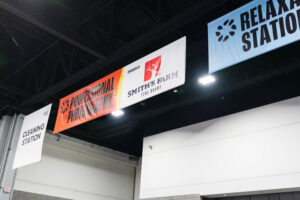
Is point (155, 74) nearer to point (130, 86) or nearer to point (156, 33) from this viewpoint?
point (130, 86)

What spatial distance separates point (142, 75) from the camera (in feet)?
15.7

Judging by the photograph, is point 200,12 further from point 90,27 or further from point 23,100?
point 23,100

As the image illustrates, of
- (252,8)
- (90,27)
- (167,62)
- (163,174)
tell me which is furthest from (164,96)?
(252,8)

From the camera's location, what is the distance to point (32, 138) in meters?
6.50

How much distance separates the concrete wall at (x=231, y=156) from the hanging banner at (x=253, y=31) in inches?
99.8

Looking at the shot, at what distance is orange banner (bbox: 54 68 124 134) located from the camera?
5.22m

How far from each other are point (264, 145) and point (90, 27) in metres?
4.01

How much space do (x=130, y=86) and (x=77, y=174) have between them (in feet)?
19.7

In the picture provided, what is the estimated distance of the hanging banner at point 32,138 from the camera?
6.23m

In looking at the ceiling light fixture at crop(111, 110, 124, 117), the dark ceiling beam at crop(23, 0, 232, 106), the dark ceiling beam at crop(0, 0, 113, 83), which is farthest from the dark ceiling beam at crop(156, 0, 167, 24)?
the ceiling light fixture at crop(111, 110, 124, 117)

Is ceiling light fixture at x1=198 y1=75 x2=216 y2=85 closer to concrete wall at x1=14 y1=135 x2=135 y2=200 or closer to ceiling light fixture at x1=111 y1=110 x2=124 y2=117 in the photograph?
ceiling light fixture at x1=111 y1=110 x2=124 y2=117

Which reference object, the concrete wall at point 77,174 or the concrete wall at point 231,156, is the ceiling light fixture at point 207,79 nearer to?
the concrete wall at point 231,156

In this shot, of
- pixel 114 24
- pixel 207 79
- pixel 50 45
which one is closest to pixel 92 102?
pixel 114 24

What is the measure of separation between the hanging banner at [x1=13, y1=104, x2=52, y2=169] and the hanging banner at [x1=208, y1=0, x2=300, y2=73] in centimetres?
382
